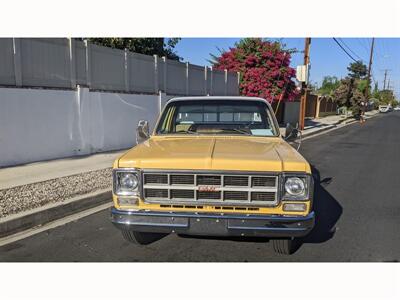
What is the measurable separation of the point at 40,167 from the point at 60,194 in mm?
2608

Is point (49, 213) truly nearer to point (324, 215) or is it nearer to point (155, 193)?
point (155, 193)

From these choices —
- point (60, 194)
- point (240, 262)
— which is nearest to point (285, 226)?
point (240, 262)

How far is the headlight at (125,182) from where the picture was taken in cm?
351

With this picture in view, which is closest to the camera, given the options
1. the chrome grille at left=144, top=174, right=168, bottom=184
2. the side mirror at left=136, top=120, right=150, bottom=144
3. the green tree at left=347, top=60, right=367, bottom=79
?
the chrome grille at left=144, top=174, right=168, bottom=184

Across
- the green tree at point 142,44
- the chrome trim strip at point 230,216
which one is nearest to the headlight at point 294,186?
the chrome trim strip at point 230,216

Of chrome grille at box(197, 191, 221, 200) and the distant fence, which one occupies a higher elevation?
the distant fence

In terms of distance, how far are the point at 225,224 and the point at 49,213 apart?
305 cm

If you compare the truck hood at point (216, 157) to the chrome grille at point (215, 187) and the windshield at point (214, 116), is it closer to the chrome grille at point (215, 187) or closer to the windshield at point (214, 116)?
the chrome grille at point (215, 187)

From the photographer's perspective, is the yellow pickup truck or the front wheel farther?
the front wheel

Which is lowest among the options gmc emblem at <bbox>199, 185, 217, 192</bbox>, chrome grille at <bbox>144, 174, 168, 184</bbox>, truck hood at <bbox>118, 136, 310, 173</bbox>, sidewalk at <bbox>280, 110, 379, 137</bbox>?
sidewalk at <bbox>280, 110, 379, 137</bbox>

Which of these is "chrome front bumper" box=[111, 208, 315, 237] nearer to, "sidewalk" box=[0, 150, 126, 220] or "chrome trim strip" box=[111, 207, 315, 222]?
"chrome trim strip" box=[111, 207, 315, 222]

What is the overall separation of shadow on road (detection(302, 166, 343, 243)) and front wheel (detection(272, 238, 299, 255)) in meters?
0.44

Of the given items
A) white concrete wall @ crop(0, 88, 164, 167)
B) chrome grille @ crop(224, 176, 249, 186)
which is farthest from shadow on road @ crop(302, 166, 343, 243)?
white concrete wall @ crop(0, 88, 164, 167)

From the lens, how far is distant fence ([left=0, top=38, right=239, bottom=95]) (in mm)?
8133
